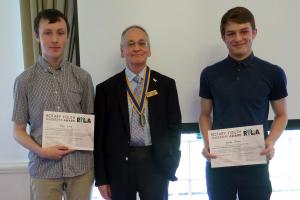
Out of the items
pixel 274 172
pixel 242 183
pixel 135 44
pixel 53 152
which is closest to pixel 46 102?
pixel 53 152

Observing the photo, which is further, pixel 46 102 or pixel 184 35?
pixel 184 35

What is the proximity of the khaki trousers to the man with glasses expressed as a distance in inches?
2.8

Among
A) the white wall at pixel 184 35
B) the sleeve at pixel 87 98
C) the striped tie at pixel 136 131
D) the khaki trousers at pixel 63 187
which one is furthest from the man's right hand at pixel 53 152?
the white wall at pixel 184 35

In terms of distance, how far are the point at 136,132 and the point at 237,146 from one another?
63 centimetres

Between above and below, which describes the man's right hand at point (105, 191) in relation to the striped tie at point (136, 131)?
below

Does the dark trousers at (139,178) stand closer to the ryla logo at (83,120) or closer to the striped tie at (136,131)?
the striped tie at (136,131)

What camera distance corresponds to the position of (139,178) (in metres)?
1.81

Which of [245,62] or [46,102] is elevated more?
[245,62]

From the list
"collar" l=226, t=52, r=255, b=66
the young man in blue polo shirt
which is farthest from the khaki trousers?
"collar" l=226, t=52, r=255, b=66

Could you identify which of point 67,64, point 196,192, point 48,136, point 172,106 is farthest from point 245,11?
point 196,192

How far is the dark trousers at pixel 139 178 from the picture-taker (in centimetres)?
179

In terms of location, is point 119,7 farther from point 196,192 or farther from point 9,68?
point 196,192

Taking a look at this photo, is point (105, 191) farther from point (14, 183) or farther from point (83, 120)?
point (14, 183)

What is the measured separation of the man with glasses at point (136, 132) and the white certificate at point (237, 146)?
0.78ft
